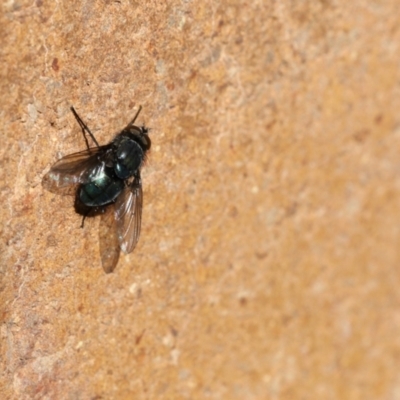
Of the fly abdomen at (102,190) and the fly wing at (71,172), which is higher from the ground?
the fly wing at (71,172)

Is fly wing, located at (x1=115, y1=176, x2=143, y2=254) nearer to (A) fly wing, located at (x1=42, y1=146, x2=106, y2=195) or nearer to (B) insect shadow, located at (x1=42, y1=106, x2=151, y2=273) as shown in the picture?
(B) insect shadow, located at (x1=42, y1=106, x2=151, y2=273)

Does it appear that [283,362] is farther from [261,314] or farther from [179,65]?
[179,65]

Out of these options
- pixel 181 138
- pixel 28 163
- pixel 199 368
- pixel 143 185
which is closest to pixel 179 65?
pixel 181 138

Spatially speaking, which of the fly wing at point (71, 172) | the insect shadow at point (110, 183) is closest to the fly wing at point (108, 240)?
the insect shadow at point (110, 183)

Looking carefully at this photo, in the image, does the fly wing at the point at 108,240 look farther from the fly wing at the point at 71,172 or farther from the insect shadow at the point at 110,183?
the fly wing at the point at 71,172

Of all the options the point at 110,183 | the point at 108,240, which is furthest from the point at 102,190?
the point at 108,240

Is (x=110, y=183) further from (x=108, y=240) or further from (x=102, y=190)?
(x=108, y=240)
